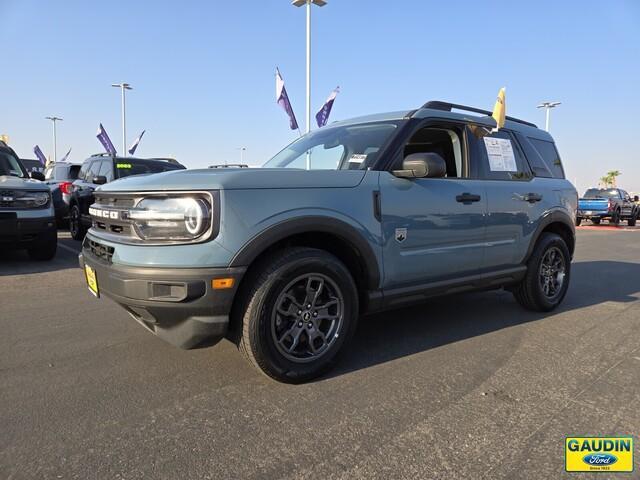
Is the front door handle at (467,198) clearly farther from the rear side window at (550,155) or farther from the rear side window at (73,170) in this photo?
the rear side window at (73,170)

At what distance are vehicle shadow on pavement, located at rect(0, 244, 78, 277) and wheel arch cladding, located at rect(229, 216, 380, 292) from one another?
4.99 m

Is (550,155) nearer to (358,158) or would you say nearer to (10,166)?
(358,158)

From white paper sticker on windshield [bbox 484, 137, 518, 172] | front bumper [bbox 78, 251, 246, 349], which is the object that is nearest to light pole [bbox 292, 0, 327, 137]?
white paper sticker on windshield [bbox 484, 137, 518, 172]

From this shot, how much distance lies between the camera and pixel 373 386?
279 centimetres

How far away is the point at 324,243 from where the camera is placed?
3.05 meters

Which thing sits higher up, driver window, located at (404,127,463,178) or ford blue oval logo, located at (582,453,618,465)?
driver window, located at (404,127,463,178)

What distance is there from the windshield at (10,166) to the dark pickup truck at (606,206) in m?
20.4

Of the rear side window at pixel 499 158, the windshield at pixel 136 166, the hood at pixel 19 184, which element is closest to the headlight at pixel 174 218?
the rear side window at pixel 499 158

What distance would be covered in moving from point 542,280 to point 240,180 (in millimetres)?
3440

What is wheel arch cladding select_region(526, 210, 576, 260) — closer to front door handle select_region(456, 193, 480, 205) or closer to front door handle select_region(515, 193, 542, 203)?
front door handle select_region(515, 193, 542, 203)

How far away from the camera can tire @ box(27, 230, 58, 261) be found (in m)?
6.56

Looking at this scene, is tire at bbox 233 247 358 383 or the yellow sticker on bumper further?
the yellow sticker on bumper

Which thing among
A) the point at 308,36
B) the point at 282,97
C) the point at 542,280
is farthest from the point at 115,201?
the point at 308,36

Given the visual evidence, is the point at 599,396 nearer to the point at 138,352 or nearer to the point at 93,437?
the point at 93,437
